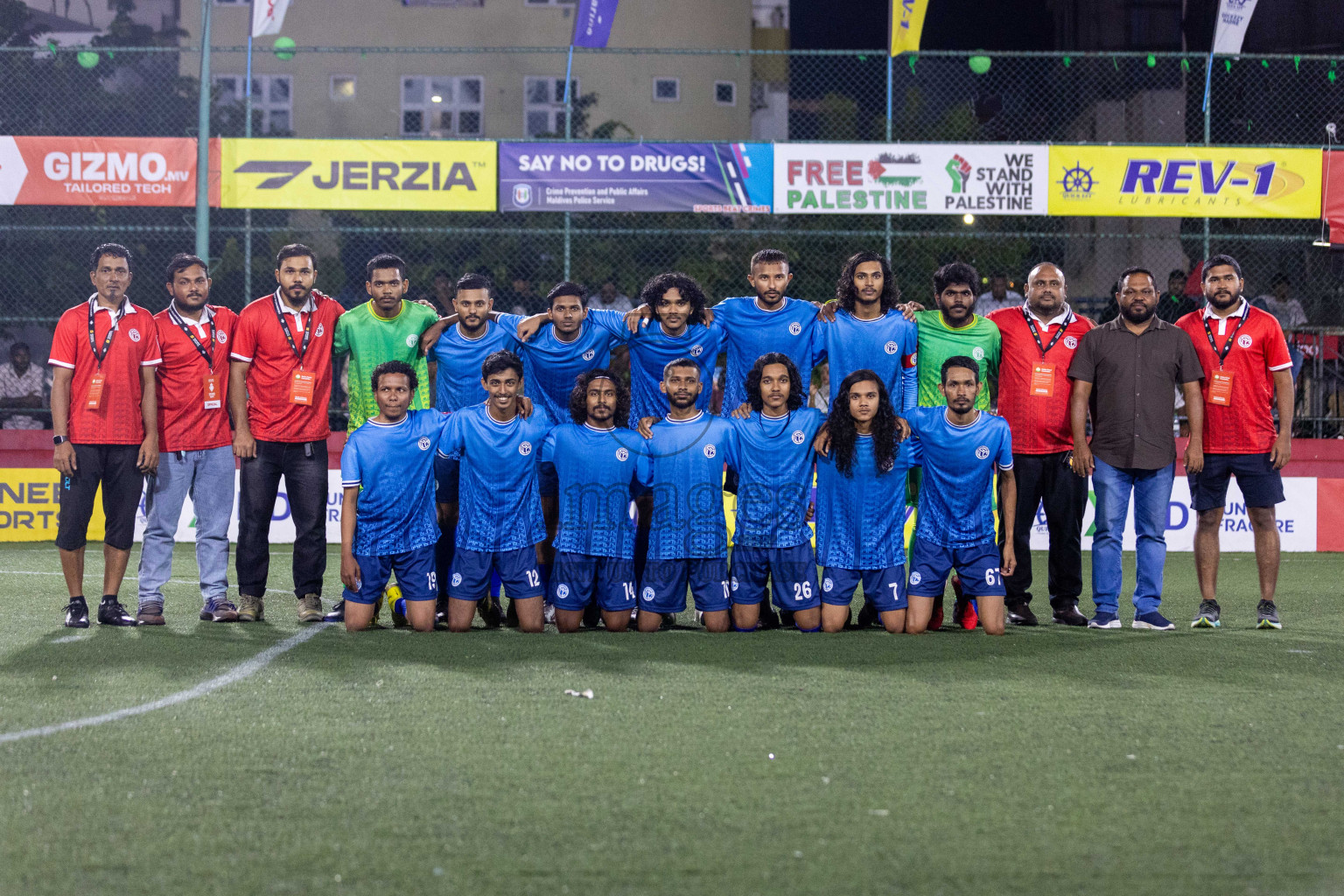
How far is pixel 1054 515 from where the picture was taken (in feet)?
24.1

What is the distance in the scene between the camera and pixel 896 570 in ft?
22.2

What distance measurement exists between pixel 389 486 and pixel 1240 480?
15.3ft

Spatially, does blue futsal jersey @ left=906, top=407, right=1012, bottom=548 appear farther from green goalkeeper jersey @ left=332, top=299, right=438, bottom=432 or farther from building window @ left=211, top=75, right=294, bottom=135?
building window @ left=211, top=75, right=294, bottom=135

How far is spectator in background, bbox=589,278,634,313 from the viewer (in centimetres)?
1344

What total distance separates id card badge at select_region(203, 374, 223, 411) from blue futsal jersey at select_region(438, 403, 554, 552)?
146 centimetres

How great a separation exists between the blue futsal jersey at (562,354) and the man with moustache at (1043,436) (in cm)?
226

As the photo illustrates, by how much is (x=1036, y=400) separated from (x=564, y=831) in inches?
189

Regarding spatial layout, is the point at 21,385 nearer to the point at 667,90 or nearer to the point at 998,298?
the point at 998,298

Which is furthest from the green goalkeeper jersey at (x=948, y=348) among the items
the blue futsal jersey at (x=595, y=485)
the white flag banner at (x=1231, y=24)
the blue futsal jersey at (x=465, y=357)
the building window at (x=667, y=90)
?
the building window at (x=667, y=90)

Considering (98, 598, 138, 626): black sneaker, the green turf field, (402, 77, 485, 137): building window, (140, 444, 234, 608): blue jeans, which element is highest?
(402, 77, 485, 137): building window

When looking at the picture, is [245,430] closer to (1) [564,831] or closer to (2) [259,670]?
(2) [259,670]

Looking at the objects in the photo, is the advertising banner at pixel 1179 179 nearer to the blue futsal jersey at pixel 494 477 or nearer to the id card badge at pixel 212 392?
the blue futsal jersey at pixel 494 477

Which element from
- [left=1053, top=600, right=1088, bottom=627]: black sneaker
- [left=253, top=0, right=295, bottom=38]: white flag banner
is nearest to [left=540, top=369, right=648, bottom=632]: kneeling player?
[left=1053, top=600, right=1088, bottom=627]: black sneaker

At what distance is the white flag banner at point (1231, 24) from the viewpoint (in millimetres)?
14688
